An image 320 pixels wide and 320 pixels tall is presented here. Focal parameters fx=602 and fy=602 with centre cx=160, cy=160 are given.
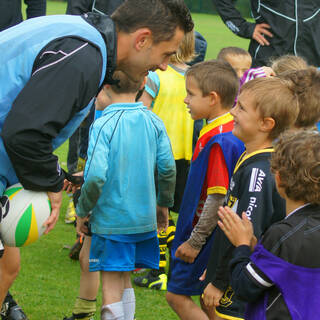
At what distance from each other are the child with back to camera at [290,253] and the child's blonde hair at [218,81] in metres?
1.23

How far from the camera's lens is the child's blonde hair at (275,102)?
330 cm

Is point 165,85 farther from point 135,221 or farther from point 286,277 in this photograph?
point 286,277

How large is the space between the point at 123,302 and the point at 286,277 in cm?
171

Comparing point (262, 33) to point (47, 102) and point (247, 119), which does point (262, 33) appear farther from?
point (47, 102)

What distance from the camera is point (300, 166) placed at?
8.70ft

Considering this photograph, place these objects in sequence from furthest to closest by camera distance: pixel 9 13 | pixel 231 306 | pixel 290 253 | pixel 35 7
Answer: pixel 35 7
pixel 9 13
pixel 231 306
pixel 290 253

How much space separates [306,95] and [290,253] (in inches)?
53.9

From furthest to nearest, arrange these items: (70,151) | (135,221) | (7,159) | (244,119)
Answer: (70,151), (135,221), (244,119), (7,159)

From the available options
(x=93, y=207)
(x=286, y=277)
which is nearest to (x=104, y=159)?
(x=93, y=207)

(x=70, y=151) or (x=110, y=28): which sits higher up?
(x=110, y=28)

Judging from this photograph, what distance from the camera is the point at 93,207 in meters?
3.84

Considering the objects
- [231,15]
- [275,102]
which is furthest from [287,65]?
[231,15]

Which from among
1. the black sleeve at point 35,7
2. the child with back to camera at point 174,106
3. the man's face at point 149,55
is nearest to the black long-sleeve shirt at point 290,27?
the child with back to camera at point 174,106

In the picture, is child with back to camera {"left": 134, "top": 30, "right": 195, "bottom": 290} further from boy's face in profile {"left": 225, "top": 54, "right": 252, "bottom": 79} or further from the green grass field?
boy's face in profile {"left": 225, "top": 54, "right": 252, "bottom": 79}
